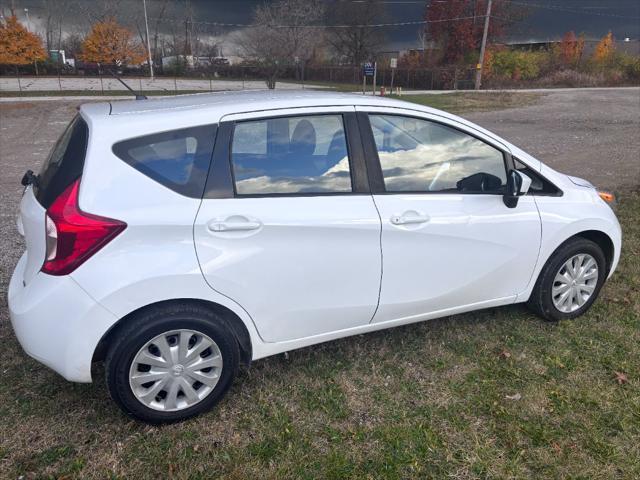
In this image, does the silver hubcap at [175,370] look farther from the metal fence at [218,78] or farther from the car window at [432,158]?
the metal fence at [218,78]

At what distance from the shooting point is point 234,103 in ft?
9.00

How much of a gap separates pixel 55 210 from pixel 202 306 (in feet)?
2.74

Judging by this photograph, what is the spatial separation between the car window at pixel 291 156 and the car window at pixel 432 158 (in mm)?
266

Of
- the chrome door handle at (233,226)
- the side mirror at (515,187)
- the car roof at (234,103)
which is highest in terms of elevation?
the car roof at (234,103)

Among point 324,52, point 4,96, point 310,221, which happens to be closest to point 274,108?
point 310,221

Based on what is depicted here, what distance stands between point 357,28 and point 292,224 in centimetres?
6823

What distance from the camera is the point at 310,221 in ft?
8.67

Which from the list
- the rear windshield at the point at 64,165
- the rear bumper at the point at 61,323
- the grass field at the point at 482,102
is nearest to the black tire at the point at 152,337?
the rear bumper at the point at 61,323

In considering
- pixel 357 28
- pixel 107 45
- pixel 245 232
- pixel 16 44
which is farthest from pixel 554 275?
pixel 357 28

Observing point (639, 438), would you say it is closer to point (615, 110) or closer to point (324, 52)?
point (615, 110)

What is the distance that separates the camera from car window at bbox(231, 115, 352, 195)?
8.57 ft

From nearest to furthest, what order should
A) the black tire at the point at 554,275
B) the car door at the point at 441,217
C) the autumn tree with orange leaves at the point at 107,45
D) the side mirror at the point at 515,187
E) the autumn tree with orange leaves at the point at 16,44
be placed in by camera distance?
the car door at the point at 441,217, the side mirror at the point at 515,187, the black tire at the point at 554,275, the autumn tree with orange leaves at the point at 16,44, the autumn tree with orange leaves at the point at 107,45

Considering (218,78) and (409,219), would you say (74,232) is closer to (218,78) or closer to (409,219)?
(409,219)

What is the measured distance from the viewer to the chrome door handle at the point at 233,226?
246 centimetres
